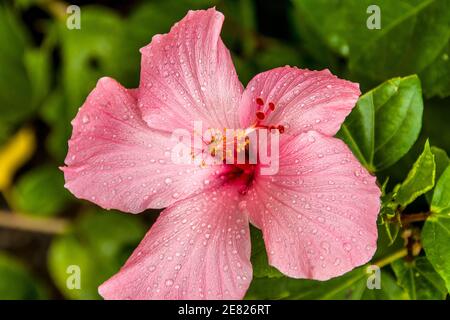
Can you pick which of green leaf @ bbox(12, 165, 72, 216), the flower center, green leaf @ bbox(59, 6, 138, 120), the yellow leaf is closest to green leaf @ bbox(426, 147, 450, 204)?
the flower center

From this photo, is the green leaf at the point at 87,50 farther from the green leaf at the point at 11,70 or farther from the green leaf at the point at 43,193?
the green leaf at the point at 43,193

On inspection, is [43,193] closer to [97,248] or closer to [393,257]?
[97,248]

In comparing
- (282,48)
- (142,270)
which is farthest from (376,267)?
(282,48)

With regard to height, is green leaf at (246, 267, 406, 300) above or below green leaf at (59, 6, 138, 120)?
below

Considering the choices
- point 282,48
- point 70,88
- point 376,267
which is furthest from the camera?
point 70,88

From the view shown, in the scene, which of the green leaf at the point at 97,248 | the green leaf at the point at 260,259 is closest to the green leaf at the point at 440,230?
the green leaf at the point at 260,259

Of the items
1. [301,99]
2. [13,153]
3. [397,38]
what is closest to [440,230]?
[301,99]

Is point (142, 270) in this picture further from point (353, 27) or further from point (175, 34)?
point (353, 27)

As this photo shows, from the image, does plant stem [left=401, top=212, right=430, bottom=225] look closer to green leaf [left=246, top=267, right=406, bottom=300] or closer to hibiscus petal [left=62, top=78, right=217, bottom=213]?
green leaf [left=246, top=267, right=406, bottom=300]
